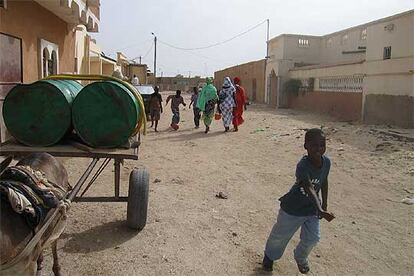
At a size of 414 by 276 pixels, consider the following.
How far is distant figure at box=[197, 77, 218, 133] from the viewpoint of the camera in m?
13.8

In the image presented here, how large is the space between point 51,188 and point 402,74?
1416 cm

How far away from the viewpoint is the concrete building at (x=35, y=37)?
23.6 ft

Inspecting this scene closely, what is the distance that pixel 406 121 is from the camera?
45.6 feet

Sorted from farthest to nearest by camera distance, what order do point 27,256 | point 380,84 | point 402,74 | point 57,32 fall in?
1. point 380,84
2. point 402,74
3. point 57,32
4. point 27,256

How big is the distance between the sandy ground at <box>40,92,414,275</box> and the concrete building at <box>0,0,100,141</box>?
6.66 feet

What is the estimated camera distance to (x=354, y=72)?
18.6 m

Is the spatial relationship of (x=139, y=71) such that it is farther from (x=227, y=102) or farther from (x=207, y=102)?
(x=227, y=102)

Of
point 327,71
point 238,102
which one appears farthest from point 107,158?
point 327,71

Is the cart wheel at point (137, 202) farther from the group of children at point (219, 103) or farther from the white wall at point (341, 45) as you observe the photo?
the white wall at point (341, 45)

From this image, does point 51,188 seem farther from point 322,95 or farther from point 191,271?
point 322,95

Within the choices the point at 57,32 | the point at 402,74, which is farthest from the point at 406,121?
the point at 57,32

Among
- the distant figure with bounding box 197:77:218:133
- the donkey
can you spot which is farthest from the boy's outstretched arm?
the distant figure with bounding box 197:77:218:133

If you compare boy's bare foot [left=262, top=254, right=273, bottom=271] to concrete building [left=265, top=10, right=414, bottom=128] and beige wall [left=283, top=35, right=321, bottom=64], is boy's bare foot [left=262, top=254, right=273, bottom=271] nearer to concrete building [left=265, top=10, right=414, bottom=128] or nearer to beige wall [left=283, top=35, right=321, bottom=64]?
concrete building [left=265, top=10, right=414, bottom=128]

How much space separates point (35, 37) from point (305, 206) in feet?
24.2
